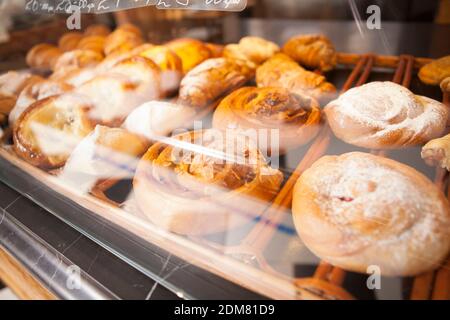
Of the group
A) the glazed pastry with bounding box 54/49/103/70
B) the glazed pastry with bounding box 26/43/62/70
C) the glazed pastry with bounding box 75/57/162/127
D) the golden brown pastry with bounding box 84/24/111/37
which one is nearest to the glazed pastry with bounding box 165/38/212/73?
the glazed pastry with bounding box 75/57/162/127

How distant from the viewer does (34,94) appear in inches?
91.2

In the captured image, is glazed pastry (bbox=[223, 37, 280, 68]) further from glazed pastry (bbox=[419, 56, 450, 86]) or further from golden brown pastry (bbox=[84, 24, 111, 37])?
golden brown pastry (bbox=[84, 24, 111, 37])

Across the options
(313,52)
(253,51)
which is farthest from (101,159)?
(313,52)

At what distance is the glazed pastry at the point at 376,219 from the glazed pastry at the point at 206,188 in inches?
7.2

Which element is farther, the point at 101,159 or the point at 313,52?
the point at 313,52

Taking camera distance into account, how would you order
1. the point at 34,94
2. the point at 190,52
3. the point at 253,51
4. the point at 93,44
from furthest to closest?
the point at 93,44 < the point at 253,51 < the point at 190,52 < the point at 34,94

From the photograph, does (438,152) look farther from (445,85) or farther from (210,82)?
(210,82)

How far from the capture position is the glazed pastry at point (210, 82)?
206 cm

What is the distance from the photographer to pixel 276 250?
1.22 meters

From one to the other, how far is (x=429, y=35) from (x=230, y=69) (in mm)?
1773

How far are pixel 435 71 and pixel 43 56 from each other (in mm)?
3319
